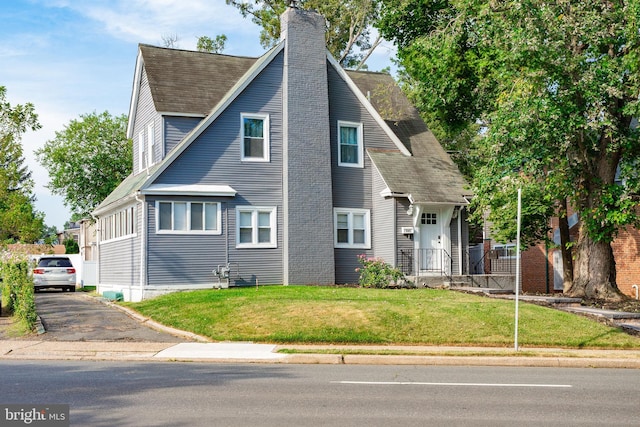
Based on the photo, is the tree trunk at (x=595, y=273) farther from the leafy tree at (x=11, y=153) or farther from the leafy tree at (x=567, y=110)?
the leafy tree at (x=11, y=153)

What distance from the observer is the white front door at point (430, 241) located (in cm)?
2754

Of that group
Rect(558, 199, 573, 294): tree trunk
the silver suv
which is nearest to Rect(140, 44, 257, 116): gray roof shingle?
the silver suv

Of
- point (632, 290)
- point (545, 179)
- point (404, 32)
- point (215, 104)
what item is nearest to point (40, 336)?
point (215, 104)

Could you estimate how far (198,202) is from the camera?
25391 mm

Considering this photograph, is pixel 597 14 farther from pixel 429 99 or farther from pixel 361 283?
pixel 361 283

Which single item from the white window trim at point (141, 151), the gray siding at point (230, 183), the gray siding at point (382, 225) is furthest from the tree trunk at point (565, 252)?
the white window trim at point (141, 151)

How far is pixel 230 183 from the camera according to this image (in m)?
26.0

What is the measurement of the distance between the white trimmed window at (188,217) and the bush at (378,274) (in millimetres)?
5398

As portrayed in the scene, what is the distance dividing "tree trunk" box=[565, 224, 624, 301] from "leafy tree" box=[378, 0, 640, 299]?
0.10 feet

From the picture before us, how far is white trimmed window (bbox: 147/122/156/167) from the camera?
28.0 meters

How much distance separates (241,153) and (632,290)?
16.6 meters

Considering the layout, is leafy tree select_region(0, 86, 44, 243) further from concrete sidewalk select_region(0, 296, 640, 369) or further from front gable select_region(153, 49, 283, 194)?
concrete sidewalk select_region(0, 296, 640, 369)

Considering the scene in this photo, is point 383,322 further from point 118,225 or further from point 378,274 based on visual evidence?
→ point 118,225

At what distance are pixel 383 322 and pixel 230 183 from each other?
1095 centimetres
